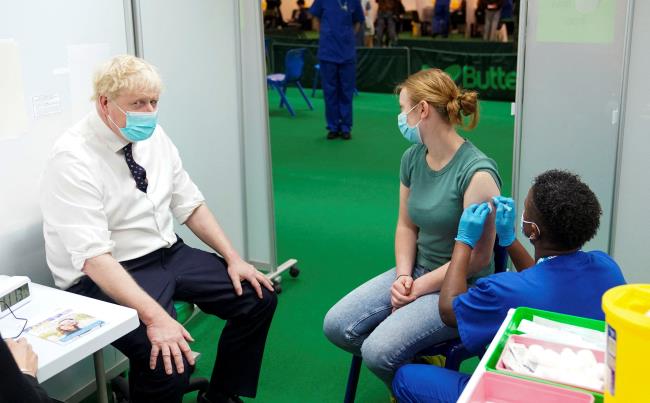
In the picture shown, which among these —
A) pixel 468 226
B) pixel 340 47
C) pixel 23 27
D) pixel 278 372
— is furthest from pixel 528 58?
pixel 340 47

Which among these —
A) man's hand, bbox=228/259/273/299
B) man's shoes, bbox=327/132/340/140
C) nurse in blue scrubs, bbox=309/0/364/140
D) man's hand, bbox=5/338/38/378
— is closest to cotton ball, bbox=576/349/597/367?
man's hand, bbox=5/338/38/378

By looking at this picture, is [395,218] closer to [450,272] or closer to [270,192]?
[270,192]

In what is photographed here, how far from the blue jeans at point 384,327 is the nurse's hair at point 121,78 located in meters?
0.99

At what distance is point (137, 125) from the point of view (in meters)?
2.39

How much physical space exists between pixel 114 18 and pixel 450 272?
165cm

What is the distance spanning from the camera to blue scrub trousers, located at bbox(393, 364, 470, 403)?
6.11 ft

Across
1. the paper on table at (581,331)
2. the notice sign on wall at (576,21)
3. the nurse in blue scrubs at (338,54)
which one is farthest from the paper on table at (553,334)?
the nurse in blue scrubs at (338,54)

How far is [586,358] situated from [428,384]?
56 centimetres

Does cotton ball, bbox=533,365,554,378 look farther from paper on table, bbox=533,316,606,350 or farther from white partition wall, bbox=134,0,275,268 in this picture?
white partition wall, bbox=134,0,275,268

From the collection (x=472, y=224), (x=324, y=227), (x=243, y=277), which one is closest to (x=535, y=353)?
(x=472, y=224)

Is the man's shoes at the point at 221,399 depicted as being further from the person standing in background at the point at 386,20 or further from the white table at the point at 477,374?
the person standing in background at the point at 386,20

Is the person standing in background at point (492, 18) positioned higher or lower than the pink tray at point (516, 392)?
higher

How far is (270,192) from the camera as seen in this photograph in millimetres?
3877

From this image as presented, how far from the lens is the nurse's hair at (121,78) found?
93.0 inches
